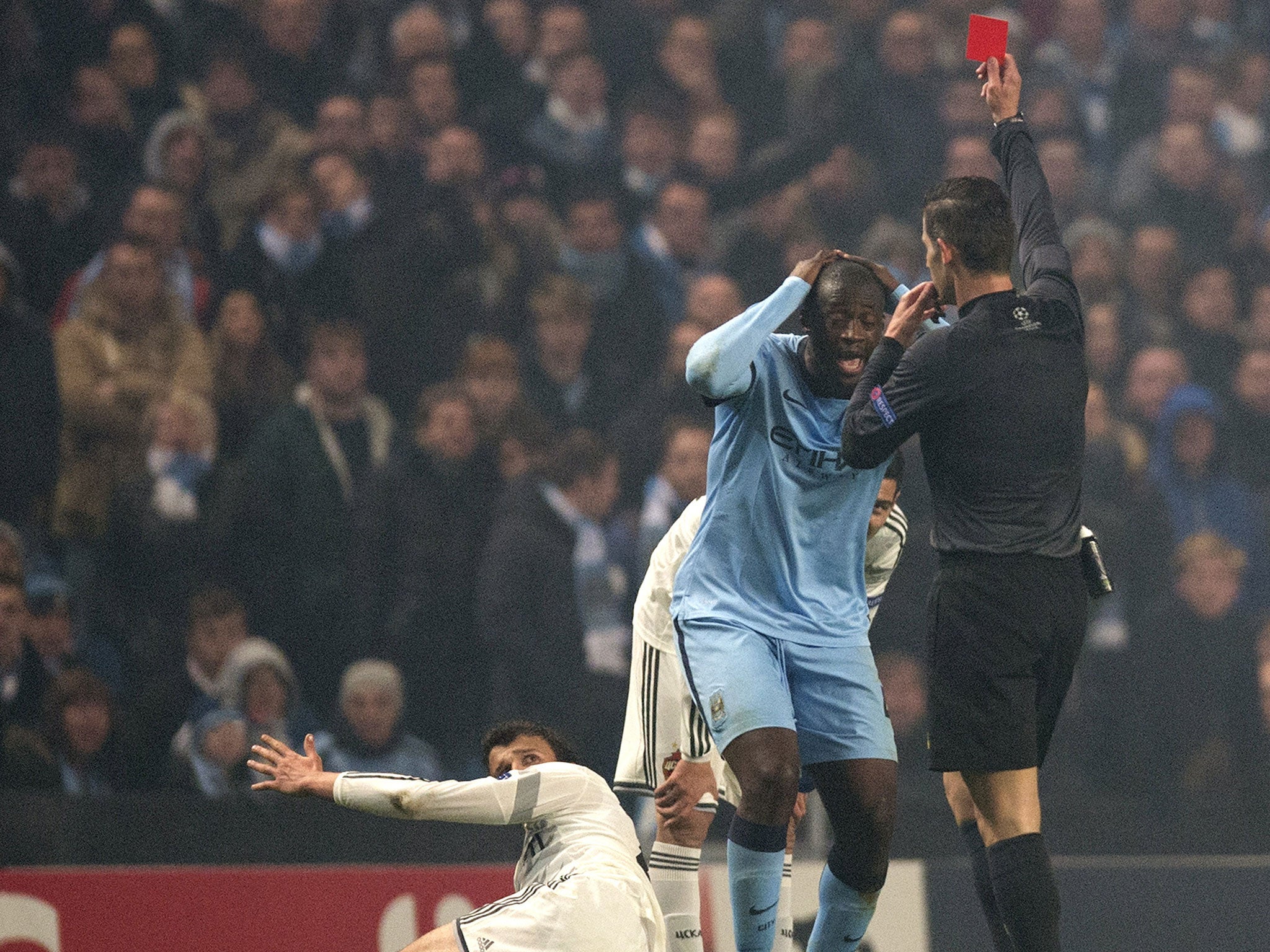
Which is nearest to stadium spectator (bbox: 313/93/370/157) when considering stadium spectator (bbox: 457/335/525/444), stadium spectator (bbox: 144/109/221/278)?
stadium spectator (bbox: 144/109/221/278)

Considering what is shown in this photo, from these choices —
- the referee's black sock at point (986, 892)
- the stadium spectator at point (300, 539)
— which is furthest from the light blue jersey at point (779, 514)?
the stadium spectator at point (300, 539)

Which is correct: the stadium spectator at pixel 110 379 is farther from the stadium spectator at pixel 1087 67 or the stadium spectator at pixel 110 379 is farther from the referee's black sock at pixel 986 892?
the stadium spectator at pixel 1087 67

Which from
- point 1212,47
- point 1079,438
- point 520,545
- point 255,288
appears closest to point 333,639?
point 520,545

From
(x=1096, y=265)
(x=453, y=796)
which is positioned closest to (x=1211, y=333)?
(x=1096, y=265)

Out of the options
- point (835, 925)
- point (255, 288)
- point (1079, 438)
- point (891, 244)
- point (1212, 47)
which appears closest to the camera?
point (1079, 438)

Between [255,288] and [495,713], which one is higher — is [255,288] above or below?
above

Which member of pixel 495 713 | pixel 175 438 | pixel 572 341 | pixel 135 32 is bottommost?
pixel 495 713

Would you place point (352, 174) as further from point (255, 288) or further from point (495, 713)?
point (495, 713)

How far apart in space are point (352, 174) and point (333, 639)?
7.43ft

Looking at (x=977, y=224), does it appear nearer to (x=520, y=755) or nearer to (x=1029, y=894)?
(x=1029, y=894)

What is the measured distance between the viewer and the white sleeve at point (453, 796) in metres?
4.06

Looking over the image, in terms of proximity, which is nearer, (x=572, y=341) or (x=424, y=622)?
(x=424, y=622)

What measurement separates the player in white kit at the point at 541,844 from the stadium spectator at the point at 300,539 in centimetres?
294

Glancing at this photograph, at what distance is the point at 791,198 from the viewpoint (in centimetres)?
890
